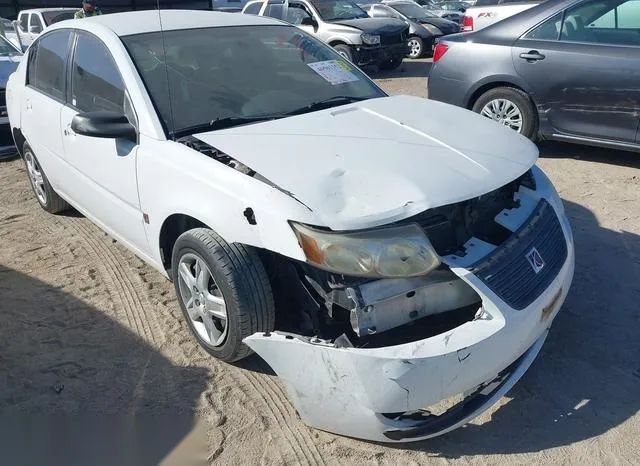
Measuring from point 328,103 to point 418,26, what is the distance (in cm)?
1300

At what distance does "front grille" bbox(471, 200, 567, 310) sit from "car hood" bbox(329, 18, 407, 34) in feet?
33.3

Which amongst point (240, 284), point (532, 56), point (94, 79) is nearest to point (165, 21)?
point (94, 79)

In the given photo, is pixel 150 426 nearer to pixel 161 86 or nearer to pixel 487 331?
pixel 487 331

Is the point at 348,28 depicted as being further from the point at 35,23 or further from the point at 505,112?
the point at 35,23

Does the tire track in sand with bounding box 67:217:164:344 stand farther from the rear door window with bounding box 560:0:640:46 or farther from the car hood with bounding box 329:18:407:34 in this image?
the car hood with bounding box 329:18:407:34

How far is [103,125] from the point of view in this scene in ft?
10.3

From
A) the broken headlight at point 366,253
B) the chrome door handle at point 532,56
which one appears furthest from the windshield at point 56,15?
the broken headlight at point 366,253

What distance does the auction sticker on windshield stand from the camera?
151 inches

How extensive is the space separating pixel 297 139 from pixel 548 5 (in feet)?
13.9

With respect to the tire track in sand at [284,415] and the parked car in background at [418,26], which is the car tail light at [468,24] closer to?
the parked car in background at [418,26]

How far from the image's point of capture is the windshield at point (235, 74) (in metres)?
3.31

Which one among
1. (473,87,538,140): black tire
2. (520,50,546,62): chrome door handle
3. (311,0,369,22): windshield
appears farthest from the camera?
(311,0,369,22): windshield

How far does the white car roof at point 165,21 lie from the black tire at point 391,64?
9.23m

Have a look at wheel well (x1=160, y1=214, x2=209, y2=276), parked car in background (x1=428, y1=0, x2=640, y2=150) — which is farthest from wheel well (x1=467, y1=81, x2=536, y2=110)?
wheel well (x1=160, y1=214, x2=209, y2=276)
